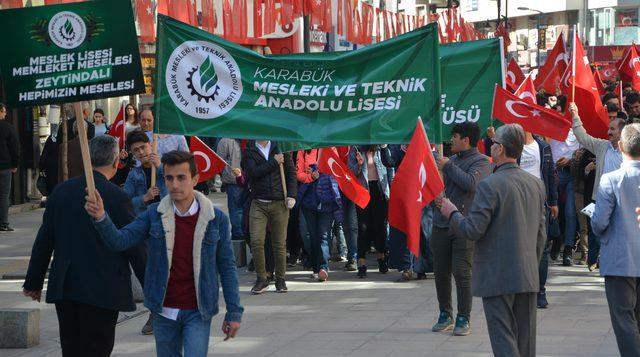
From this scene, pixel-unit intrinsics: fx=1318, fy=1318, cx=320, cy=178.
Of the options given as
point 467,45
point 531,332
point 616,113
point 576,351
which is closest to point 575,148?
point 616,113

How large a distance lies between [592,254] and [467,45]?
4380 mm

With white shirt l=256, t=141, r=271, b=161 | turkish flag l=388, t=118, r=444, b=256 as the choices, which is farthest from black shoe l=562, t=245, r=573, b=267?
turkish flag l=388, t=118, r=444, b=256

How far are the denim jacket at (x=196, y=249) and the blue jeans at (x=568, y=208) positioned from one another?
917 cm

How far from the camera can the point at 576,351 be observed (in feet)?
32.6

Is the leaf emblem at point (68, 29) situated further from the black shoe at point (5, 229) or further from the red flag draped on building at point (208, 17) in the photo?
the black shoe at point (5, 229)

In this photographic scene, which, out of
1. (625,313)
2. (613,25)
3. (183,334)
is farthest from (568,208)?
(613,25)

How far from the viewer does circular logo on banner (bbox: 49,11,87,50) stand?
768cm

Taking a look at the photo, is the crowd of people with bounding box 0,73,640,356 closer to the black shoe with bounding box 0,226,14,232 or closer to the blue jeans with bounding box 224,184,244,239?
the blue jeans with bounding box 224,184,244,239

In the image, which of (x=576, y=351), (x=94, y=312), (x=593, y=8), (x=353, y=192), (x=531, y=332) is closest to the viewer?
(x=94, y=312)

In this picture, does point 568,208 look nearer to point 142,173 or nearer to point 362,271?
point 362,271

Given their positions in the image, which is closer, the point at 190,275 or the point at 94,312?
the point at 190,275

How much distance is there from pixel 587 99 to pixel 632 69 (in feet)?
30.0

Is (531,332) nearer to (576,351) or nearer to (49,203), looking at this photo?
(576,351)

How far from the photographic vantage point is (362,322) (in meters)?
11.5
